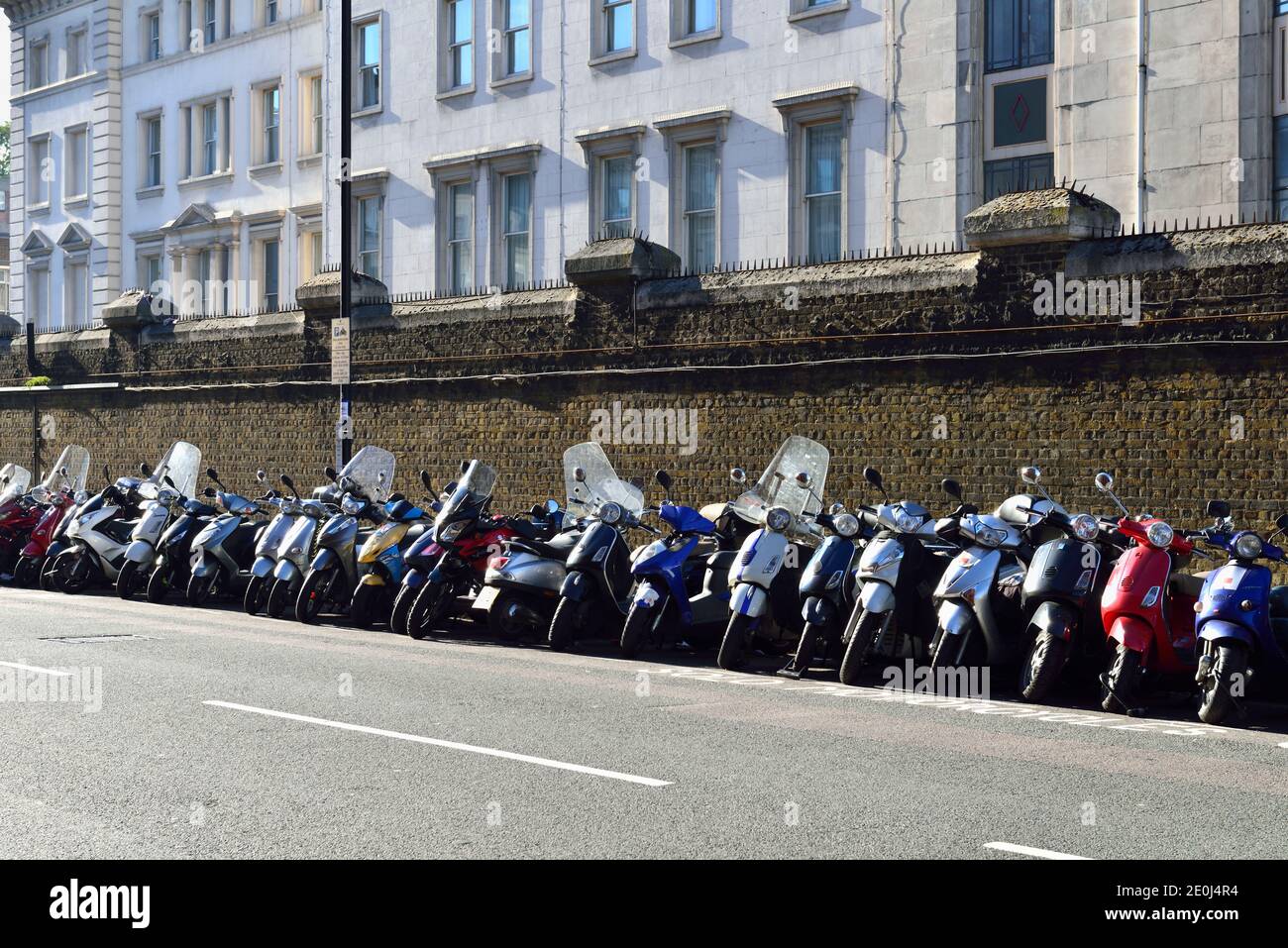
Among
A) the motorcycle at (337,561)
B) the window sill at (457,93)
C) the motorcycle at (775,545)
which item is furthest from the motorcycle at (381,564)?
the window sill at (457,93)

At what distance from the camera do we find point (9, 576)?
21.3 m

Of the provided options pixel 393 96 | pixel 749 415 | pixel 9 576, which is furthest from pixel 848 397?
pixel 393 96

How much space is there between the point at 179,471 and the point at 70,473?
2.57 m

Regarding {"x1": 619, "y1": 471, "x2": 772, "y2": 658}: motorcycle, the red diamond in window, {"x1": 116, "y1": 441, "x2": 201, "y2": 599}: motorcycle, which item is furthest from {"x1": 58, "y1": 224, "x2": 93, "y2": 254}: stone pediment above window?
{"x1": 619, "y1": 471, "x2": 772, "y2": 658}: motorcycle

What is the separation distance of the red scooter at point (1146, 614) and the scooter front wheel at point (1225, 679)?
0.51m

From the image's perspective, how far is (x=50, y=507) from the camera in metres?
21.3

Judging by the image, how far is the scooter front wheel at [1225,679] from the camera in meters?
9.45

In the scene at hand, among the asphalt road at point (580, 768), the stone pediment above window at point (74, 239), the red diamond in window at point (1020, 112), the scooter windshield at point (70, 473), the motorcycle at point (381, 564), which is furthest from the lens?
the stone pediment above window at point (74, 239)

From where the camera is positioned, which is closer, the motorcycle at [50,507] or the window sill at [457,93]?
the motorcycle at [50,507]

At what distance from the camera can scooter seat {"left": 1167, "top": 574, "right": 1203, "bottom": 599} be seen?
10.5 metres

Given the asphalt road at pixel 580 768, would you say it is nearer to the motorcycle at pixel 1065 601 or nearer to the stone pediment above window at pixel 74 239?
the motorcycle at pixel 1065 601

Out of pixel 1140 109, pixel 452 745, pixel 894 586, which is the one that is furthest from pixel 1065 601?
pixel 1140 109

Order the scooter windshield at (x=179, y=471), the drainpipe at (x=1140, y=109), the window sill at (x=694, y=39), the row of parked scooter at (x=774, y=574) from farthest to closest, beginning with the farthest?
the window sill at (x=694, y=39), the drainpipe at (x=1140, y=109), the scooter windshield at (x=179, y=471), the row of parked scooter at (x=774, y=574)
